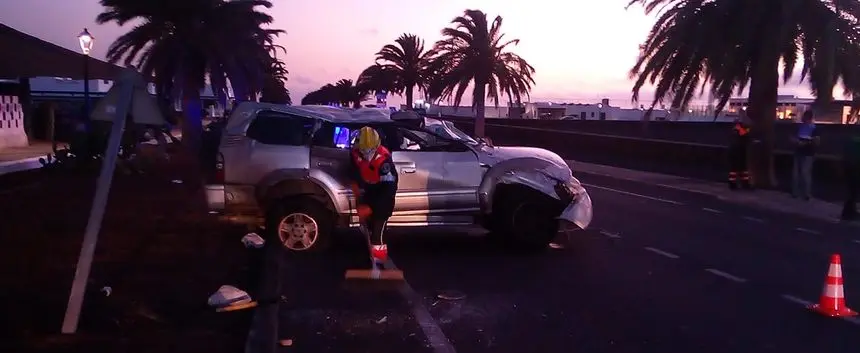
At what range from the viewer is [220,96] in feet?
111

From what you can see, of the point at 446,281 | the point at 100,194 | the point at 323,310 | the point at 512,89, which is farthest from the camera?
the point at 512,89

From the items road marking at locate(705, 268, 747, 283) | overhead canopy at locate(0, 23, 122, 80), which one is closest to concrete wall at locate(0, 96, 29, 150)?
overhead canopy at locate(0, 23, 122, 80)

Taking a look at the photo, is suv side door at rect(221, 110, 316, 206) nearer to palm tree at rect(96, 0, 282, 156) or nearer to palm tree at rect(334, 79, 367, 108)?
palm tree at rect(96, 0, 282, 156)

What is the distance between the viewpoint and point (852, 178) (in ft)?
53.7

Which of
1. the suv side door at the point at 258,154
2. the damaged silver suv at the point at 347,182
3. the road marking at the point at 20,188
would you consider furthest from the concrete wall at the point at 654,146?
the road marking at the point at 20,188

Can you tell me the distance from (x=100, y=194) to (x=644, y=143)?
26163 mm

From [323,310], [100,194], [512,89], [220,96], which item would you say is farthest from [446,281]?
[512,89]

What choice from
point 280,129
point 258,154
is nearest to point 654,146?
point 280,129

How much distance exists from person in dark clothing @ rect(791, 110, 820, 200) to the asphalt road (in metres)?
4.99

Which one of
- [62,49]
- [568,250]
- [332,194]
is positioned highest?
[62,49]

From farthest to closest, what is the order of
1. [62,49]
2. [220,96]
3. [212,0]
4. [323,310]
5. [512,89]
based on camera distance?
[512,89] < [220,96] < [212,0] < [62,49] < [323,310]

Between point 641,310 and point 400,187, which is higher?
point 400,187

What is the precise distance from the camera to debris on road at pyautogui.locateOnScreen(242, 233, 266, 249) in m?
11.3

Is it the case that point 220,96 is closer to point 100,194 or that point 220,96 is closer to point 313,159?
point 313,159
